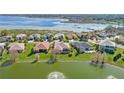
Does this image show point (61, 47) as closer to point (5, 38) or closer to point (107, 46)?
point (107, 46)

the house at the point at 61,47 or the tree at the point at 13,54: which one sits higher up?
the house at the point at 61,47

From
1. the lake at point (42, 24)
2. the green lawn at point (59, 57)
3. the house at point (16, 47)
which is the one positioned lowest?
the green lawn at point (59, 57)

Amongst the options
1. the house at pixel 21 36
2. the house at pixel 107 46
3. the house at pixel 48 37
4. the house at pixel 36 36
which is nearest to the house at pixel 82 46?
the house at pixel 107 46

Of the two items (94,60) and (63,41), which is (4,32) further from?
(94,60)

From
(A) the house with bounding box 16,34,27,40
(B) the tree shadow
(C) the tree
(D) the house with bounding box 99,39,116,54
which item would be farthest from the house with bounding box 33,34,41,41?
(D) the house with bounding box 99,39,116,54

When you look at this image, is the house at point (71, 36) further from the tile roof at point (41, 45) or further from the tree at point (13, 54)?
the tree at point (13, 54)

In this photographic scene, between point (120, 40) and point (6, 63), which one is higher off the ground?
point (120, 40)

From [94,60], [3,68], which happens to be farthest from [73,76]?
[3,68]

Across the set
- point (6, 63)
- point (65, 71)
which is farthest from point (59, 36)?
point (6, 63)
